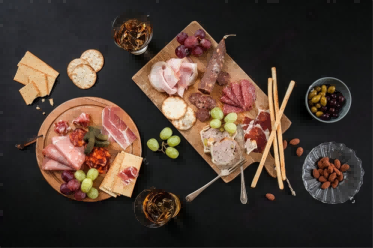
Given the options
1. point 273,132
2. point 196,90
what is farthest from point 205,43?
point 273,132

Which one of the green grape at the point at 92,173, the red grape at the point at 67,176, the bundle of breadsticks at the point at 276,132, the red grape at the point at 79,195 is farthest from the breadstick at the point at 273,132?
the red grape at the point at 67,176

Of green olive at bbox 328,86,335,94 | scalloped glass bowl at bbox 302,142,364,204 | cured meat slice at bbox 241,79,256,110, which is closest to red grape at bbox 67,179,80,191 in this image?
cured meat slice at bbox 241,79,256,110

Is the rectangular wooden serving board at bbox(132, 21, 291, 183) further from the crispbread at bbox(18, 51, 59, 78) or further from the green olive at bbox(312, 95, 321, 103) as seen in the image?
the crispbread at bbox(18, 51, 59, 78)

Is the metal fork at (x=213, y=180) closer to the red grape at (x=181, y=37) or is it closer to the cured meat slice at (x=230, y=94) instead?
the cured meat slice at (x=230, y=94)

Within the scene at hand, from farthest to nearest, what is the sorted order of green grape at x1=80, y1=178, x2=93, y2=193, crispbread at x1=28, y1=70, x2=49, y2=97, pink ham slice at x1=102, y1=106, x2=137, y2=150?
crispbread at x1=28, y1=70, x2=49, y2=97, pink ham slice at x1=102, y1=106, x2=137, y2=150, green grape at x1=80, y1=178, x2=93, y2=193

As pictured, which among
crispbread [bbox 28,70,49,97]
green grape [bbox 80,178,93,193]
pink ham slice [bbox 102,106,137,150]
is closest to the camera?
green grape [bbox 80,178,93,193]

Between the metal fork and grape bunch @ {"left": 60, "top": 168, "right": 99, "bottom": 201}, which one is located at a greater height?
grape bunch @ {"left": 60, "top": 168, "right": 99, "bottom": 201}
